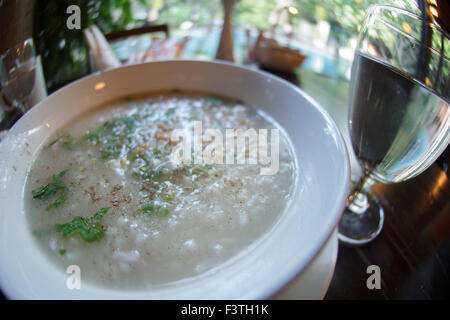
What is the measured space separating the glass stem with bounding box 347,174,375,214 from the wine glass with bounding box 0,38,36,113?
119 cm

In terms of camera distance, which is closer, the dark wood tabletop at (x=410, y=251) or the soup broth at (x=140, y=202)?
the soup broth at (x=140, y=202)

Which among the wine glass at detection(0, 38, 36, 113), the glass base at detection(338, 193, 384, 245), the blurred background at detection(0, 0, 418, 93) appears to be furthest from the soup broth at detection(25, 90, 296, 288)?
the blurred background at detection(0, 0, 418, 93)

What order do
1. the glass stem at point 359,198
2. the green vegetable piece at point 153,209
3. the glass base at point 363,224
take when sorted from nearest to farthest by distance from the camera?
the green vegetable piece at point 153,209, the glass base at point 363,224, the glass stem at point 359,198

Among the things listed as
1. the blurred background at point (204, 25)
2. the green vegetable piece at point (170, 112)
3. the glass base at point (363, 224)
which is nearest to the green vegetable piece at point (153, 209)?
the green vegetable piece at point (170, 112)

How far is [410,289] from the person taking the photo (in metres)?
0.94

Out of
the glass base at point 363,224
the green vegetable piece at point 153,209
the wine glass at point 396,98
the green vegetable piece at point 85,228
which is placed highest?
the wine glass at point 396,98

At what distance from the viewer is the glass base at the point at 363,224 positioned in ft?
3.44

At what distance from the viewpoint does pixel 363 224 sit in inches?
43.2

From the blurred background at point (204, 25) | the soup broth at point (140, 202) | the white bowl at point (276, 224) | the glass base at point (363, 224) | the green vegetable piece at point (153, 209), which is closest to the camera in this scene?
the white bowl at point (276, 224)

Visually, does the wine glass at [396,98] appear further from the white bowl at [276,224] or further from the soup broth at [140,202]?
the soup broth at [140,202]

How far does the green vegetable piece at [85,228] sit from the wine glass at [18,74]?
1.51ft

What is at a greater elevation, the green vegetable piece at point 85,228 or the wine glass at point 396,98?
the wine glass at point 396,98

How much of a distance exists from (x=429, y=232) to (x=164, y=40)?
64.1 inches
